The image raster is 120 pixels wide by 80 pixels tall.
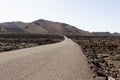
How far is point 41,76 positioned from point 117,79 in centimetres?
297

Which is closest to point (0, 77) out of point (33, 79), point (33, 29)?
point (33, 79)

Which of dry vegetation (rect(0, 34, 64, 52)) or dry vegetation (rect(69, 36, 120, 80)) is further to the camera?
dry vegetation (rect(0, 34, 64, 52))

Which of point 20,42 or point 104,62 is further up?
point 104,62

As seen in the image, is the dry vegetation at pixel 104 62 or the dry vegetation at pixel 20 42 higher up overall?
the dry vegetation at pixel 104 62

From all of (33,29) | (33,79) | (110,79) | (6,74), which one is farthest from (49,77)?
(33,29)

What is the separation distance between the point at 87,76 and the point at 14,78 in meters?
3.34

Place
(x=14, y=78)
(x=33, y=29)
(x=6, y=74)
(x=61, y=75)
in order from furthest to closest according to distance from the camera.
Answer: (x=33, y=29) < (x=61, y=75) < (x=6, y=74) < (x=14, y=78)

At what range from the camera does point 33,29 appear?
198 m

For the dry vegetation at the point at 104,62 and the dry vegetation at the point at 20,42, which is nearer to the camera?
the dry vegetation at the point at 104,62

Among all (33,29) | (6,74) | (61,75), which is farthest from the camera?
(33,29)

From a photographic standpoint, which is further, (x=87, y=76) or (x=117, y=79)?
(x=87, y=76)

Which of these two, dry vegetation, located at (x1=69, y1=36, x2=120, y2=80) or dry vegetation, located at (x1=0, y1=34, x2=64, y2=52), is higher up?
dry vegetation, located at (x1=69, y1=36, x2=120, y2=80)

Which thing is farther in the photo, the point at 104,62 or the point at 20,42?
the point at 20,42

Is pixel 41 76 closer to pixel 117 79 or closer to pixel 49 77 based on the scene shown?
pixel 49 77
